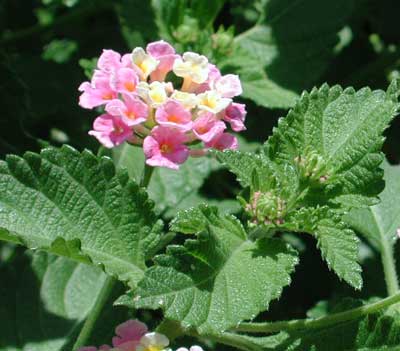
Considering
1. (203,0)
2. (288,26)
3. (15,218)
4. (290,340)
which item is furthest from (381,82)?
(15,218)

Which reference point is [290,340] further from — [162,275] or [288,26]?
[288,26]

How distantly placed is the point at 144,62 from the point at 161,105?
124 millimetres

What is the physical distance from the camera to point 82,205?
1637 mm

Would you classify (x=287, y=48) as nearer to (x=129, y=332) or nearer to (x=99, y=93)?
(x=99, y=93)

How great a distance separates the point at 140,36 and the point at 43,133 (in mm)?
439

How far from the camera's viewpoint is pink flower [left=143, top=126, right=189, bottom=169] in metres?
1.61

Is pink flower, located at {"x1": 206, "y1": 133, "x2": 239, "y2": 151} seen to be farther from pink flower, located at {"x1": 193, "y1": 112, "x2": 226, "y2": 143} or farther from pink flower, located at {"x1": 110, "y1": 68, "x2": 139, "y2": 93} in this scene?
pink flower, located at {"x1": 110, "y1": 68, "x2": 139, "y2": 93}

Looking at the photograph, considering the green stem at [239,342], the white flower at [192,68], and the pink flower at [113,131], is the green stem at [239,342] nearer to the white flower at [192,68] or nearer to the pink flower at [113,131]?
the pink flower at [113,131]

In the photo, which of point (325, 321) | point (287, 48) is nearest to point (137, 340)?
point (325, 321)

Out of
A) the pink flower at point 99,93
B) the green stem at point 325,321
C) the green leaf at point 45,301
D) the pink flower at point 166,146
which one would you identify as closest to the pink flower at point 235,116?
the pink flower at point 166,146

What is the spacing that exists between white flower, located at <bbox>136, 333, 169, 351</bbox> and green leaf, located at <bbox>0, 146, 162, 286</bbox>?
12cm

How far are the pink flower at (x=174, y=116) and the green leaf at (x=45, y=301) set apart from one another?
1.58 ft

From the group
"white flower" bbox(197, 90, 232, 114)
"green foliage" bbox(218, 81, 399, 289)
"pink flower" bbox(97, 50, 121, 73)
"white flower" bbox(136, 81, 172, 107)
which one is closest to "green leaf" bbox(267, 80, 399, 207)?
"green foliage" bbox(218, 81, 399, 289)

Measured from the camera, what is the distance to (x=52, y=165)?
1638 millimetres
